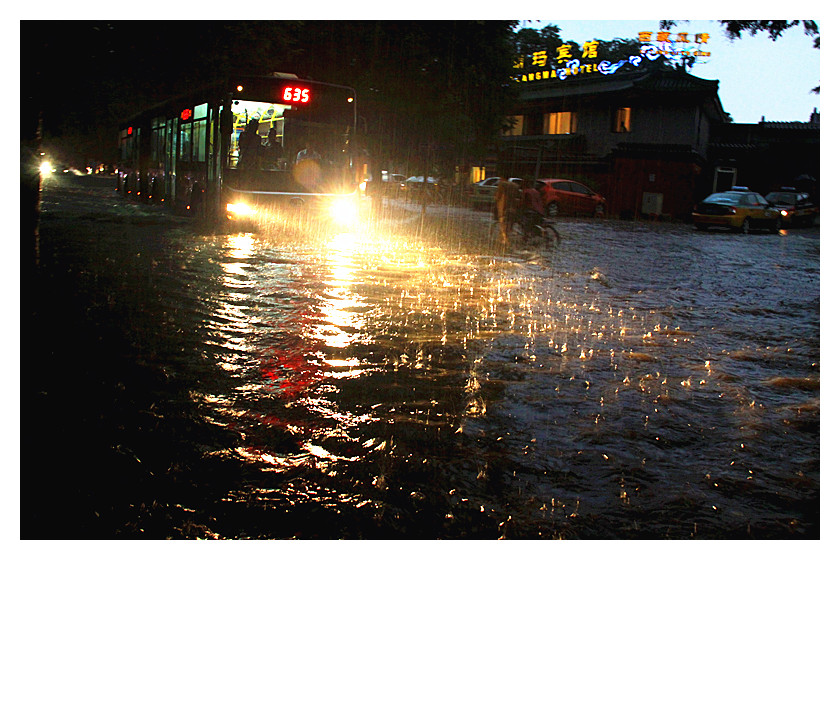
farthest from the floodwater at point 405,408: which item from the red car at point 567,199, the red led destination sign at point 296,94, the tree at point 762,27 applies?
the red car at point 567,199

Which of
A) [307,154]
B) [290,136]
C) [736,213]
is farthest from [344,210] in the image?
[736,213]

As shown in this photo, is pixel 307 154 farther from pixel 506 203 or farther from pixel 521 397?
pixel 521 397

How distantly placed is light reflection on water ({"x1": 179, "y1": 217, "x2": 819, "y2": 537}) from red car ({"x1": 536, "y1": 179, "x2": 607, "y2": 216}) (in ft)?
82.9

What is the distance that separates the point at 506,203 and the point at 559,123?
109 ft

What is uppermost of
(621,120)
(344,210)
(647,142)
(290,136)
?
(621,120)

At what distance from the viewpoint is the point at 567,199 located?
3828cm

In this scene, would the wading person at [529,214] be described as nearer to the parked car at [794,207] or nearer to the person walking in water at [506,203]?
the person walking in water at [506,203]

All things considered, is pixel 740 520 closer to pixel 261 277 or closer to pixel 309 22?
pixel 261 277

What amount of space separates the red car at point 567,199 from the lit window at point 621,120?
365 inches

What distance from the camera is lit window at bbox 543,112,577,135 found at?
1997 inches

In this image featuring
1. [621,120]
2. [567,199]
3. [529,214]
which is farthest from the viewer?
[621,120]

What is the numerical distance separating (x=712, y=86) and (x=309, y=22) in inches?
1131

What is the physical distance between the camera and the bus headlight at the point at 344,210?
1859cm
